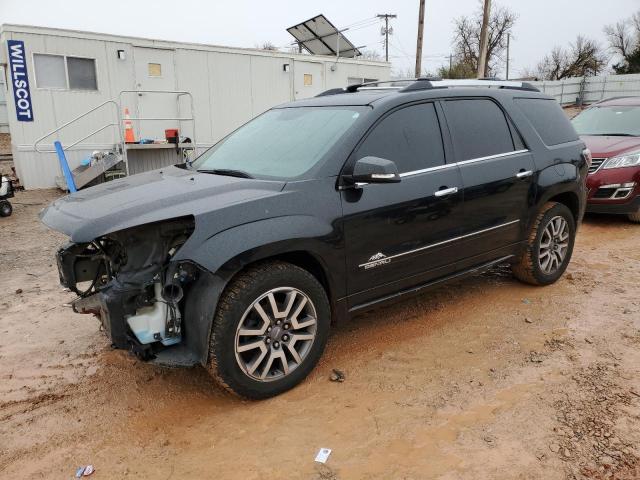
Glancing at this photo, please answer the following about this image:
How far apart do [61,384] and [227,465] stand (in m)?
1.55

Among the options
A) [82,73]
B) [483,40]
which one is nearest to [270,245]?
[82,73]

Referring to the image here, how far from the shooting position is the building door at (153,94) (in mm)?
12148

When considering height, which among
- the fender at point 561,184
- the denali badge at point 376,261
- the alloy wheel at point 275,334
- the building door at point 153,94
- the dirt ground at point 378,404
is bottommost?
the dirt ground at point 378,404

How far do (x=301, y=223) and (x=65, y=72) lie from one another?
10.4 m

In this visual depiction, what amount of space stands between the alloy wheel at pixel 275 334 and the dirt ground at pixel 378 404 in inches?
8.8

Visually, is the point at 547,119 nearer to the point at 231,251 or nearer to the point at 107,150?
the point at 231,251

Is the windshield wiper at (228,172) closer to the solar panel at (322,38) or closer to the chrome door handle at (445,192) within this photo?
the chrome door handle at (445,192)

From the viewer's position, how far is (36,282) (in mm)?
5590

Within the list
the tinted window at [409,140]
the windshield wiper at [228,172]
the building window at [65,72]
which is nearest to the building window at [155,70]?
the building window at [65,72]

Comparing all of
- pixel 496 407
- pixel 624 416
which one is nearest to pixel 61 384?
pixel 496 407

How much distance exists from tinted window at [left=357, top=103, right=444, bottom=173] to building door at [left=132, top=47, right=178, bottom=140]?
390 inches

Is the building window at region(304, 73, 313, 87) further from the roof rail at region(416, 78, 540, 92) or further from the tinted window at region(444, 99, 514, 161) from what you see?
the tinted window at region(444, 99, 514, 161)

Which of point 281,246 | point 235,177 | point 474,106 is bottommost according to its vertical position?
point 281,246

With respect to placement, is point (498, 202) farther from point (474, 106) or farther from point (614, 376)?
point (614, 376)
